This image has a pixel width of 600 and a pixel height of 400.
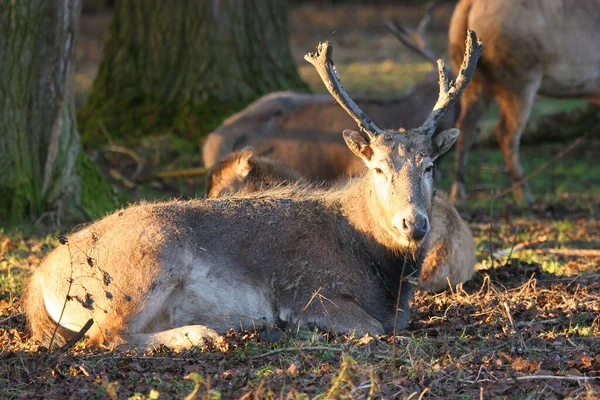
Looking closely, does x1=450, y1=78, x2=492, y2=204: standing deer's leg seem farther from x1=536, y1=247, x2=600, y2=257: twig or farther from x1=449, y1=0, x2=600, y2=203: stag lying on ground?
x1=536, y1=247, x2=600, y2=257: twig

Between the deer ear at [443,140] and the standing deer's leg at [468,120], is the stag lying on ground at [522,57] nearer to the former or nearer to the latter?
the standing deer's leg at [468,120]

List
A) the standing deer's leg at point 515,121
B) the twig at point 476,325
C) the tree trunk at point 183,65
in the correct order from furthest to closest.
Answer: the tree trunk at point 183,65, the standing deer's leg at point 515,121, the twig at point 476,325

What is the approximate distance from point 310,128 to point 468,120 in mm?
2123

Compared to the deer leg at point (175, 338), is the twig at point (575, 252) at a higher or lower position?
lower

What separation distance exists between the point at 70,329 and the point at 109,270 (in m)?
0.48

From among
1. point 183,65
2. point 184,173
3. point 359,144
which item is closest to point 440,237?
point 359,144

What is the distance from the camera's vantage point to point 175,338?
5766 mm

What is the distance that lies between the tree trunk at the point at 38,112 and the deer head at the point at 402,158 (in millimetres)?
3558

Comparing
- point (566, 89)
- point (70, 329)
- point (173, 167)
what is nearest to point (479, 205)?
point (566, 89)

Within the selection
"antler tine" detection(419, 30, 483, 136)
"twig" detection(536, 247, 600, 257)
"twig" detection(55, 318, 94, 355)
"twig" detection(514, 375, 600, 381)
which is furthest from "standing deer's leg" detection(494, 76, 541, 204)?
"twig" detection(55, 318, 94, 355)

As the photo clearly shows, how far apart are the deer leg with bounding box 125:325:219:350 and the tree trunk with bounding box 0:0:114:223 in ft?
13.0

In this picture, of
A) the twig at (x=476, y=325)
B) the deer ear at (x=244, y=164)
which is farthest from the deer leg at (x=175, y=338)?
the deer ear at (x=244, y=164)

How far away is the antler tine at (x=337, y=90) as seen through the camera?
6398 mm

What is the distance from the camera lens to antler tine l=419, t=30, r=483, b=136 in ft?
21.0
